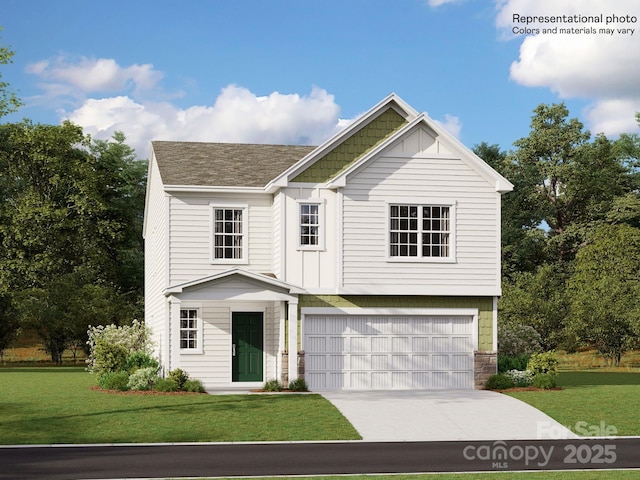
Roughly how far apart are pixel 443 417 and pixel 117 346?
13379 mm

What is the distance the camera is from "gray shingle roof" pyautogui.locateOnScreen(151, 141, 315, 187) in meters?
33.4

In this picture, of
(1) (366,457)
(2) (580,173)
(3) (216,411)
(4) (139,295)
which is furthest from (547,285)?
(1) (366,457)

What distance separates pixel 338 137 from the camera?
105ft

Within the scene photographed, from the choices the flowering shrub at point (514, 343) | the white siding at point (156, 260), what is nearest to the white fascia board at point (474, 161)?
the flowering shrub at point (514, 343)

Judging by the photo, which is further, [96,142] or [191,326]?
[96,142]

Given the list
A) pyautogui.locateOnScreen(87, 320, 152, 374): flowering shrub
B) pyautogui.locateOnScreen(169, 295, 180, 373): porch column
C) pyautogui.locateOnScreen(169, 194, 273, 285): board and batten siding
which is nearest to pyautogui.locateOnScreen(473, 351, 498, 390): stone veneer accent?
pyautogui.locateOnScreen(169, 194, 273, 285): board and batten siding

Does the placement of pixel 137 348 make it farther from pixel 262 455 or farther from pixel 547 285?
pixel 547 285

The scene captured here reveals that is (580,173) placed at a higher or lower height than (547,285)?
higher

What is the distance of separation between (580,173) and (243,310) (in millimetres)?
37705

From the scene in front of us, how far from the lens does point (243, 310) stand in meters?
32.9

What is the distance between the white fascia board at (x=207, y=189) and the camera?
106ft

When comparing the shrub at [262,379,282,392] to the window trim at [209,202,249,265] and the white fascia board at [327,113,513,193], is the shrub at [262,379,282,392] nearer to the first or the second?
the window trim at [209,202,249,265]

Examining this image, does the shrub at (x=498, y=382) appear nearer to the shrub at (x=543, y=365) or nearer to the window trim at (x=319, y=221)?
the shrub at (x=543, y=365)

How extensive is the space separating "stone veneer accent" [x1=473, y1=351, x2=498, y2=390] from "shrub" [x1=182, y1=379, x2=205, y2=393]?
30.3ft
